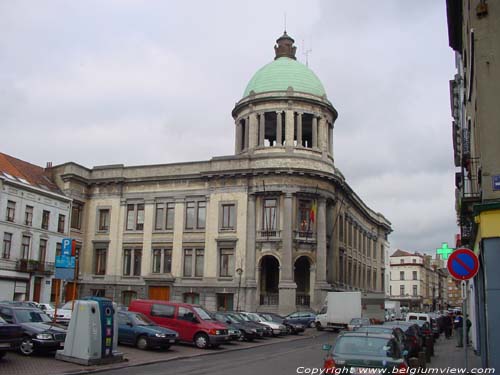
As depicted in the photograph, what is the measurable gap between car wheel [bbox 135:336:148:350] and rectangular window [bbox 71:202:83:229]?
32.0 metres

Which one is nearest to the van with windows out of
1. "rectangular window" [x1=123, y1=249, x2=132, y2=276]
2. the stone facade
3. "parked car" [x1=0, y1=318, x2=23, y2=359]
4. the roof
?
"parked car" [x1=0, y1=318, x2=23, y2=359]

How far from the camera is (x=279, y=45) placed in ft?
193

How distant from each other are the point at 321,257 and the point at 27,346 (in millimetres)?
32099

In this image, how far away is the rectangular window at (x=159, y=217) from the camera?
2094 inches

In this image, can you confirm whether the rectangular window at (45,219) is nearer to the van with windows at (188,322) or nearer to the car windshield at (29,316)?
the van with windows at (188,322)

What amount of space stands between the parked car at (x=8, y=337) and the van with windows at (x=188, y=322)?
9.62 metres

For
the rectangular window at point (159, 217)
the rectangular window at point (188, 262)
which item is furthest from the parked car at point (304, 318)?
the rectangular window at point (159, 217)

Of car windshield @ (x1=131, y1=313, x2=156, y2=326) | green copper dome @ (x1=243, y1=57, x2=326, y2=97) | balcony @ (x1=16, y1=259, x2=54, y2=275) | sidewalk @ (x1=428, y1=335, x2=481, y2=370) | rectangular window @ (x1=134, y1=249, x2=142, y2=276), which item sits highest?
green copper dome @ (x1=243, y1=57, x2=326, y2=97)

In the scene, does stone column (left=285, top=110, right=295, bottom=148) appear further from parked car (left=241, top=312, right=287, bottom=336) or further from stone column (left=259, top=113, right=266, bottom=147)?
parked car (left=241, top=312, right=287, bottom=336)

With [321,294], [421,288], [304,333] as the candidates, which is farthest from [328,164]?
[421,288]

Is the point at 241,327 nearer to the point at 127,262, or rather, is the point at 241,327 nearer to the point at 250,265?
the point at 250,265

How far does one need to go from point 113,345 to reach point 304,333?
74.8 ft

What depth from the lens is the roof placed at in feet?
159

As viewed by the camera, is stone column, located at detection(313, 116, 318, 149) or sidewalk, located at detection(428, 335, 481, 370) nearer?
sidewalk, located at detection(428, 335, 481, 370)
